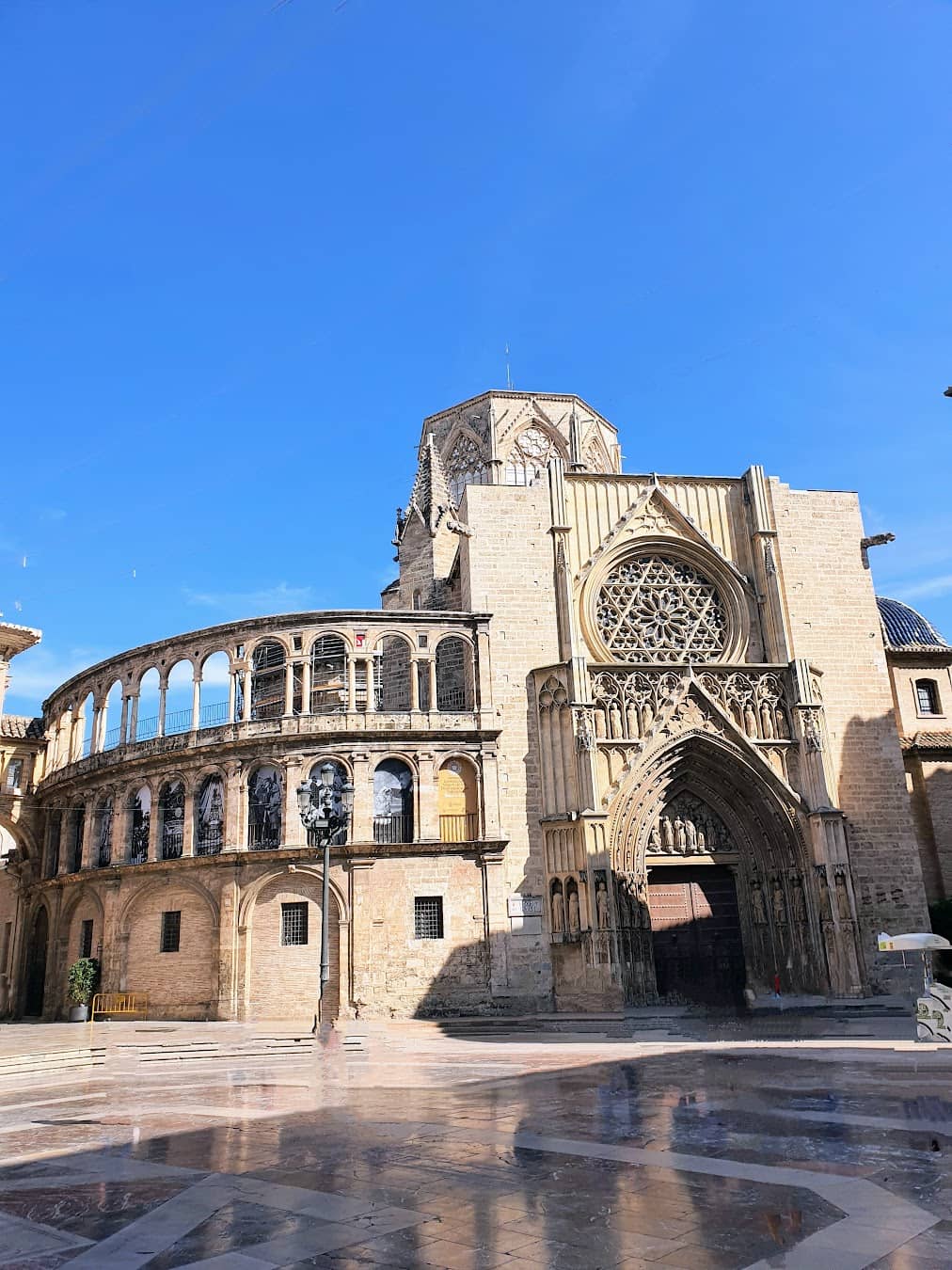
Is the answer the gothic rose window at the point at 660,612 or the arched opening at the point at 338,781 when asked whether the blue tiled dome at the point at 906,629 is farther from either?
the arched opening at the point at 338,781

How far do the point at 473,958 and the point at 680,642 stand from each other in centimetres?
1174

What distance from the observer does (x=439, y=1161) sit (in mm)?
8727

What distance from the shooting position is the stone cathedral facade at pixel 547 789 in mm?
27375

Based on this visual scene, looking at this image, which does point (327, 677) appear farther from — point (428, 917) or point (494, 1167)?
point (494, 1167)

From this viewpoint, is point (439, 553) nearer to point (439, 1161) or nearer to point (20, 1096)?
point (20, 1096)

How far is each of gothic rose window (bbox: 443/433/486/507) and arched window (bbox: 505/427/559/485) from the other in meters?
1.23

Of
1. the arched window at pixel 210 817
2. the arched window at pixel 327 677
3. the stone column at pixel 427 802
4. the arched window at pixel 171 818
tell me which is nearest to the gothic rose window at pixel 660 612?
the stone column at pixel 427 802

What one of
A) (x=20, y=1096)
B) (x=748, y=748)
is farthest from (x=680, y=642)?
(x=20, y=1096)

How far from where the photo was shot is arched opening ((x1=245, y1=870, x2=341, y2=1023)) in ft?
89.1

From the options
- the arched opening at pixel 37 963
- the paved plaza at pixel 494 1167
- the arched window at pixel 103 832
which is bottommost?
→ the paved plaza at pixel 494 1167

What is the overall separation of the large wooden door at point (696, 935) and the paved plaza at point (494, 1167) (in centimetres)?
1182

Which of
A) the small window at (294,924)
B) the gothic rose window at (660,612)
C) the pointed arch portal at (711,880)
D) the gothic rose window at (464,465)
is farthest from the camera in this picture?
the gothic rose window at (464,465)

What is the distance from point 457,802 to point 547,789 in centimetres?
261

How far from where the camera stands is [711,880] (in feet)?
98.3
